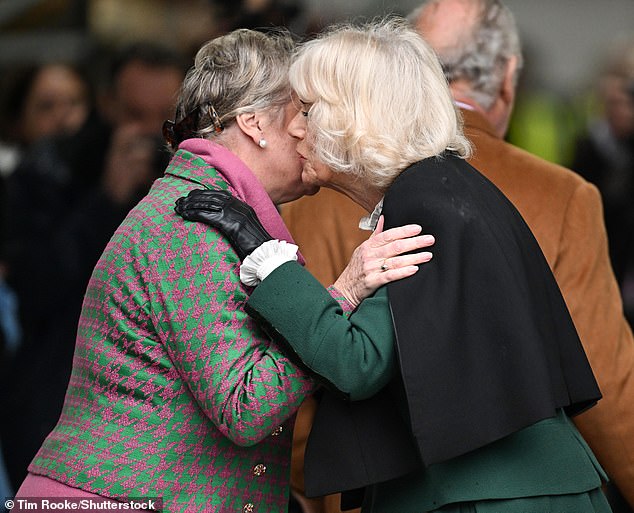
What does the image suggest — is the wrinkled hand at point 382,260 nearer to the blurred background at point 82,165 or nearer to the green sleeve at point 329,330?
the green sleeve at point 329,330

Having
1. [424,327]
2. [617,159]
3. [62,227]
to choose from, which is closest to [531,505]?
[424,327]

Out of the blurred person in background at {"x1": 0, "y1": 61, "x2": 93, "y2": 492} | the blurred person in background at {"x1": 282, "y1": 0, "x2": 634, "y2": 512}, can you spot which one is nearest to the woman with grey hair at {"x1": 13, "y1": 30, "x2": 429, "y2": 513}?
the blurred person in background at {"x1": 282, "y1": 0, "x2": 634, "y2": 512}

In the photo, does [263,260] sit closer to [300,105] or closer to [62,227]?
[300,105]

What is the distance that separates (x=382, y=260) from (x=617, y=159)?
3662 mm

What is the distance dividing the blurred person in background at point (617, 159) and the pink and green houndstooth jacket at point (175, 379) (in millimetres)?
2886

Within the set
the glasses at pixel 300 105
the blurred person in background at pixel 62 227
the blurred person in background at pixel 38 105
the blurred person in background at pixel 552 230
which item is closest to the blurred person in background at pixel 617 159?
the blurred person in background at pixel 552 230

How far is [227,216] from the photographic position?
2.63 m

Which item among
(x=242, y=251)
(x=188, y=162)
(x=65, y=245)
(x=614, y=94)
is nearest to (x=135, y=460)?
(x=242, y=251)

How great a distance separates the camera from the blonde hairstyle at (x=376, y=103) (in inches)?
104

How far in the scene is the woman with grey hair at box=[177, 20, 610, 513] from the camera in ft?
8.14

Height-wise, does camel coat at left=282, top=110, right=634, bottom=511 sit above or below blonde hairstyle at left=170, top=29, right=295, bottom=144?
below

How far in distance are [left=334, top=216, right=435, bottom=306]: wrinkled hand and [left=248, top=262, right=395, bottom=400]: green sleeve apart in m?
0.05

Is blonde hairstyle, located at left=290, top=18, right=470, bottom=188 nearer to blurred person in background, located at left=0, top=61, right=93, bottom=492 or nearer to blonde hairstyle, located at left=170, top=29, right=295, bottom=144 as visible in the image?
blonde hairstyle, located at left=170, top=29, right=295, bottom=144

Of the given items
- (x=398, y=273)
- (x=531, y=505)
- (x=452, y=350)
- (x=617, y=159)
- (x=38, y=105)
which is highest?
(x=398, y=273)
